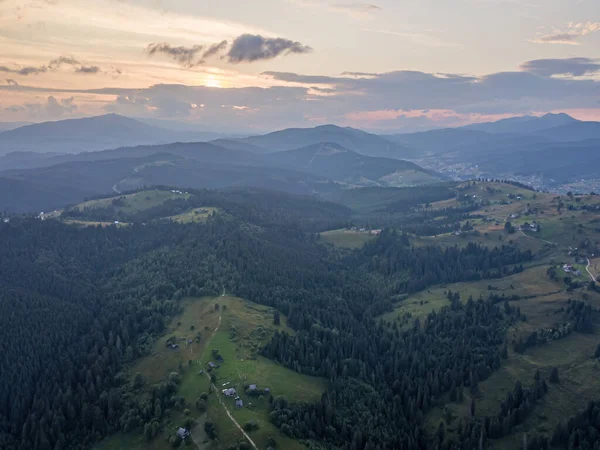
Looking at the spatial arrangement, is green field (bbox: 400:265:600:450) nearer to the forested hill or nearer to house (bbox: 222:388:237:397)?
the forested hill

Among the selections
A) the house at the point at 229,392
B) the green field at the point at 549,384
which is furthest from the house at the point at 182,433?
the green field at the point at 549,384

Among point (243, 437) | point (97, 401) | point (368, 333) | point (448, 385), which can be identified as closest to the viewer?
point (243, 437)

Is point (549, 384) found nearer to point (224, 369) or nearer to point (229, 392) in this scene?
point (229, 392)

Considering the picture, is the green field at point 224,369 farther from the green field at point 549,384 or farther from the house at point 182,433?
the green field at point 549,384

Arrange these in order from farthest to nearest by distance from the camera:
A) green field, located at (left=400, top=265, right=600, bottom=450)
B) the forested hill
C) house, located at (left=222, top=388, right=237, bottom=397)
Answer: green field, located at (left=400, top=265, right=600, bottom=450) → house, located at (left=222, top=388, right=237, bottom=397) → the forested hill

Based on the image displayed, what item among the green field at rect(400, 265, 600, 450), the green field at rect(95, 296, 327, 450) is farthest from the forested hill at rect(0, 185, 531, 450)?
the green field at rect(400, 265, 600, 450)

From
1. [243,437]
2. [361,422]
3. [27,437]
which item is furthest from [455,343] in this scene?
[27,437]

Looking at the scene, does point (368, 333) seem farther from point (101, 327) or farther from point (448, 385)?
point (101, 327)
